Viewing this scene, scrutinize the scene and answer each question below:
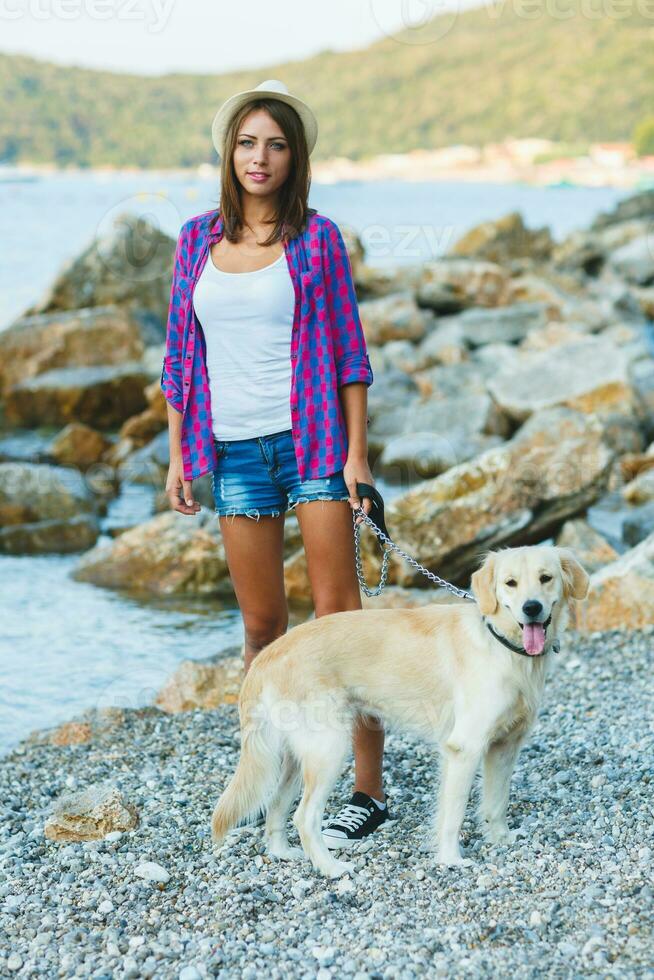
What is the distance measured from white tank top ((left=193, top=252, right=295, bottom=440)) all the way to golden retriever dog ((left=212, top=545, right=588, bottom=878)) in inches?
31.9

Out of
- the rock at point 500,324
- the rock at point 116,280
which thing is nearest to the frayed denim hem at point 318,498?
the rock at point 500,324

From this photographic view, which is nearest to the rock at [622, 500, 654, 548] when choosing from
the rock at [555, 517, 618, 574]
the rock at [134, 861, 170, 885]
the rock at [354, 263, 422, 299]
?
the rock at [555, 517, 618, 574]

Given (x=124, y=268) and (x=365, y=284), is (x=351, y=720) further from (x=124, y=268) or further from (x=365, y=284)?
(x=365, y=284)

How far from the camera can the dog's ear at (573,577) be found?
3.79m

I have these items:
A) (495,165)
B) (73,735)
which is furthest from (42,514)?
(495,165)

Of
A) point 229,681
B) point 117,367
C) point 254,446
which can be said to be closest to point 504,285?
point 117,367

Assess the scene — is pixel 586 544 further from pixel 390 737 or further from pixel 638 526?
pixel 390 737

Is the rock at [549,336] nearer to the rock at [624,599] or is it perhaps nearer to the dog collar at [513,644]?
the rock at [624,599]

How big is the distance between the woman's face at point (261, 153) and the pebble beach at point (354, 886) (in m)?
2.53

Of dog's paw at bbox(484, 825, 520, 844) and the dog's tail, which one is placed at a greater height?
the dog's tail

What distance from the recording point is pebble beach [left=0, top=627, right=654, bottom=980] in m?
3.23

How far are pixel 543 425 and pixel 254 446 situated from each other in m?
6.44

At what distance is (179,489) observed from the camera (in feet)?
14.0

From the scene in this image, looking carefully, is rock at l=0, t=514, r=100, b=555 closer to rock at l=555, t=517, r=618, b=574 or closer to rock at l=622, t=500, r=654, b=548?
rock at l=555, t=517, r=618, b=574
